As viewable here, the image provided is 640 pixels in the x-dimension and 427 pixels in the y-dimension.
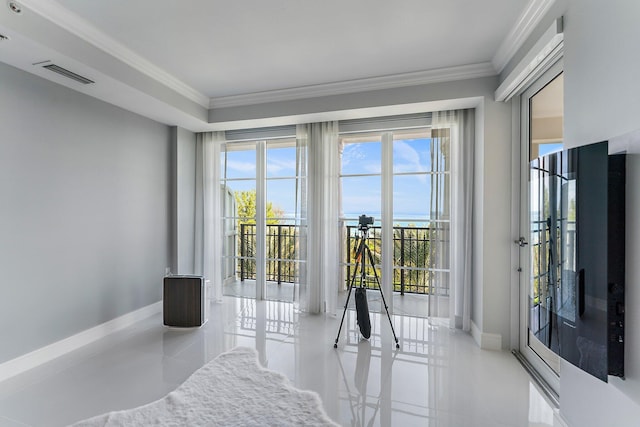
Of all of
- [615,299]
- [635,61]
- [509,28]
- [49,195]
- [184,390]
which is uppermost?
[509,28]

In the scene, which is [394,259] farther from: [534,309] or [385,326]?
[534,309]

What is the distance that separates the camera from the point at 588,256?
4.50 ft

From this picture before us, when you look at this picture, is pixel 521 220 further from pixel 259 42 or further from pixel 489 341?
pixel 259 42

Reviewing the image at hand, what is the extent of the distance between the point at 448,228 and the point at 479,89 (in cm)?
151

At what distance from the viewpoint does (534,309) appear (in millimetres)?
1828

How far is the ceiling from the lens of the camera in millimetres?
2016

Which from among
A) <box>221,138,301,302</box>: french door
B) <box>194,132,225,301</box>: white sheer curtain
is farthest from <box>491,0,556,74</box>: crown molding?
<box>194,132,225,301</box>: white sheer curtain

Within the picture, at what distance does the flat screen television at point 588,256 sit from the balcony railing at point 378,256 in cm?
175

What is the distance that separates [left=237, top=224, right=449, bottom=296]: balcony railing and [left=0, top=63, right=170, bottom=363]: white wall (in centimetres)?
129

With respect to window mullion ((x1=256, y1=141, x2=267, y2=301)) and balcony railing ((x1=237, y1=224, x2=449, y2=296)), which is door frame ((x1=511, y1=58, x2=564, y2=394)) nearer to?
balcony railing ((x1=237, y1=224, x2=449, y2=296))

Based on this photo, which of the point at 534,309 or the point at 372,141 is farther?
the point at 372,141

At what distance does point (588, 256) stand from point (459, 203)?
6.41 feet

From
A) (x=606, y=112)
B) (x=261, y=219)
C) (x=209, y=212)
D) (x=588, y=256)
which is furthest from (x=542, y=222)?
(x=209, y=212)

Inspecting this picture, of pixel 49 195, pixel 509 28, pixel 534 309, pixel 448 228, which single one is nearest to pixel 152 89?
pixel 49 195
